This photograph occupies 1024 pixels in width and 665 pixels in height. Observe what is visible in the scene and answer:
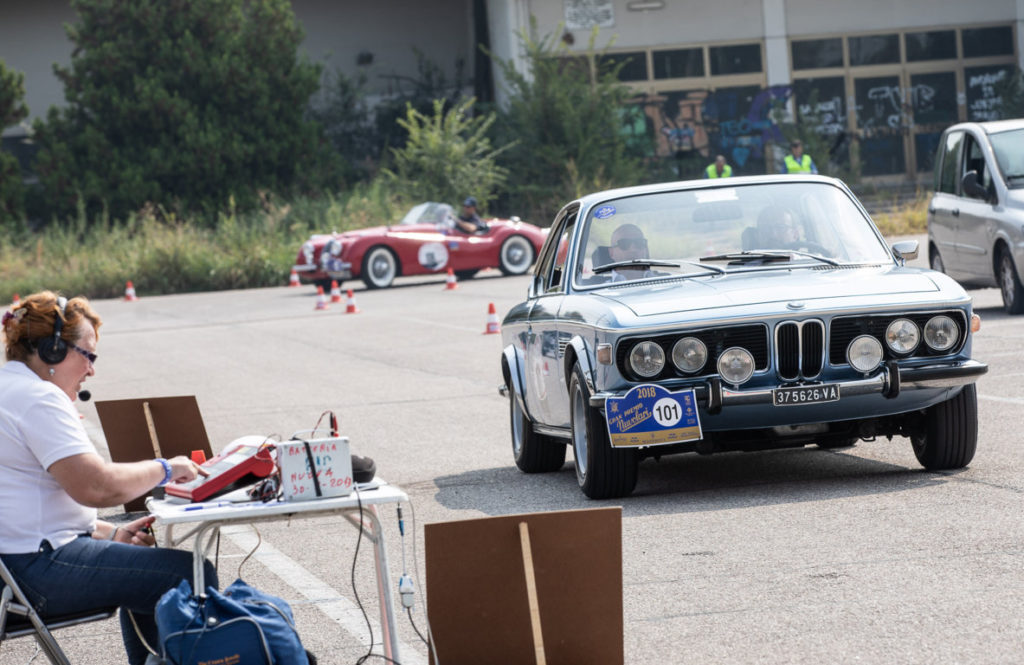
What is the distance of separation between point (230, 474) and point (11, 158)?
40656mm

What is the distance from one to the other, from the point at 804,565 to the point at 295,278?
2666cm

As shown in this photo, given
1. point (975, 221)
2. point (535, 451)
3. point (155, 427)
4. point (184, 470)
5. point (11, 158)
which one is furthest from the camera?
point (11, 158)

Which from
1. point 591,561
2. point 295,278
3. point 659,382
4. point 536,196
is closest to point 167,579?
point 591,561

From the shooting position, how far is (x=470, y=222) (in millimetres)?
31156

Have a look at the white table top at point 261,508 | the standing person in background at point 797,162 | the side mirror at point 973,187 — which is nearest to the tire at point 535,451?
the white table top at point 261,508

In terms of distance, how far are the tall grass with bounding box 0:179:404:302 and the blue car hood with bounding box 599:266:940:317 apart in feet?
88.6

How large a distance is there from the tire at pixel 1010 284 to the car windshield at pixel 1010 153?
2.48 ft

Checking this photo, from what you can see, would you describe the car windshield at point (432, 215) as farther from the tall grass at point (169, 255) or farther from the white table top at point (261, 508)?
the white table top at point (261, 508)

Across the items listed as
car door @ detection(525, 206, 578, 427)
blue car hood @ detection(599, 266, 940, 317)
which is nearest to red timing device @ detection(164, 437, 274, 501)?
blue car hood @ detection(599, 266, 940, 317)

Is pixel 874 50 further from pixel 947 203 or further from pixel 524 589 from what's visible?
pixel 524 589

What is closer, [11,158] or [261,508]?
[261,508]

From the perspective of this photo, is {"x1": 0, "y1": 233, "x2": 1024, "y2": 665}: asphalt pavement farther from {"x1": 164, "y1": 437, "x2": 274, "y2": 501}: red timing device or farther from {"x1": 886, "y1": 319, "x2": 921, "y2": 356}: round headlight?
{"x1": 886, "y1": 319, "x2": 921, "y2": 356}: round headlight

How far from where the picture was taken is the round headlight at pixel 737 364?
797 centimetres

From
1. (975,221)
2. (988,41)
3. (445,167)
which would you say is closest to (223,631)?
(975,221)
